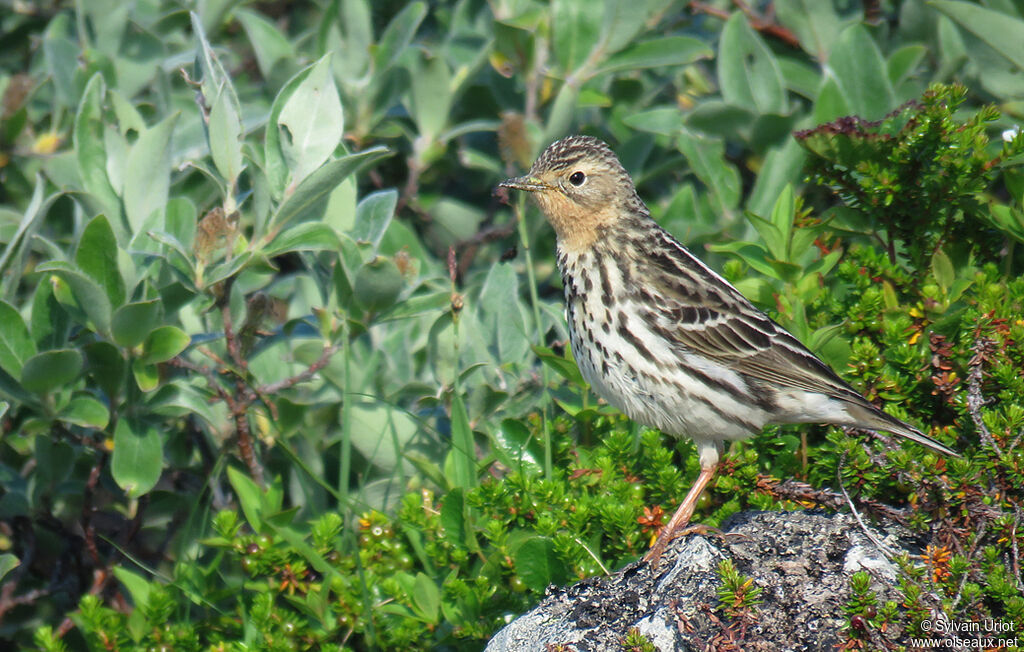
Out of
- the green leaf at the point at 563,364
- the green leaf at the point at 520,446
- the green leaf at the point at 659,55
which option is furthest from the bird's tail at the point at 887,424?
the green leaf at the point at 659,55

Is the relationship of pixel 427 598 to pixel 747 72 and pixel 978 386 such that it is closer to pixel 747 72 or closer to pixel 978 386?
pixel 978 386

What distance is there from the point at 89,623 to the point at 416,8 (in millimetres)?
3835

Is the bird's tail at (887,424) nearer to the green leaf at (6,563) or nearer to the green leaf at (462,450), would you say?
the green leaf at (462,450)

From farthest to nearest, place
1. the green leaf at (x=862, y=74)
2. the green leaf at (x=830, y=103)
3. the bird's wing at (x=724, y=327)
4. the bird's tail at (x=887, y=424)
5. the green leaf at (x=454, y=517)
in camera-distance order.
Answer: the green leaf at (x=862, y=74) → the green leaf at (x=830, y=103) → the bird's wing at (x=724, y=327) → the green leaf at (x=454, y=517) → the bird's tail at (x=887, y=424)

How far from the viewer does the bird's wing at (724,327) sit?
4922 mm

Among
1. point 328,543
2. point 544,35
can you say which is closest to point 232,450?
point 328,543

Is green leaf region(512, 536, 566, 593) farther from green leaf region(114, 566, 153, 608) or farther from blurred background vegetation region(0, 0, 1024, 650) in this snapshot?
green leaf region(114, 566, 153, 608)

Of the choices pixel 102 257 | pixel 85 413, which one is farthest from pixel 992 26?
pixel 85 413

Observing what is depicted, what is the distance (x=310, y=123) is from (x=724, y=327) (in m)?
2.16

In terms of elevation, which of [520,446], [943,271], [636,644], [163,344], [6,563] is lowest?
[6,563]

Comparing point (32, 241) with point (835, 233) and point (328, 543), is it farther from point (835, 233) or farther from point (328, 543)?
point (835, 233)

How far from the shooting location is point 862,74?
20.3 ft

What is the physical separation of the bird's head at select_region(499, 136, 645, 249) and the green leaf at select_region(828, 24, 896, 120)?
1.42 metres

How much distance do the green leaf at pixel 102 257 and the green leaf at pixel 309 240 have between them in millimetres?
658
